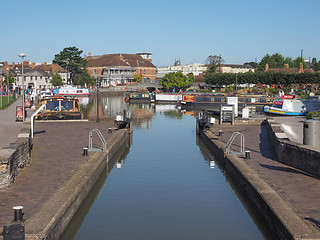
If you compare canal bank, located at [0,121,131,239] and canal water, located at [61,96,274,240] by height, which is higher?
canal bank, located at [0,121,131,239]

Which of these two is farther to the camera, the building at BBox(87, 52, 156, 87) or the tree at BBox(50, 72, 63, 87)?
the building at BBox(87, 52, 156, 87)

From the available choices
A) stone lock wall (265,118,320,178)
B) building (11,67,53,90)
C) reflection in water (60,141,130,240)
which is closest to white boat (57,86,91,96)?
building (11,67,53,90)

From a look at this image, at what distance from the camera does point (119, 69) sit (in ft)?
505

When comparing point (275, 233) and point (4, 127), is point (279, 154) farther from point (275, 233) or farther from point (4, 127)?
point (4, 127)

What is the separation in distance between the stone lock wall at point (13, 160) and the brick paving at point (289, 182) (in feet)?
28.3

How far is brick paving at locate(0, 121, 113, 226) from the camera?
41.2ft

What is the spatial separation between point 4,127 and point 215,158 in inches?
568

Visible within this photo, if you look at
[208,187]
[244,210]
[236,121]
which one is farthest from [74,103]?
[244,210]

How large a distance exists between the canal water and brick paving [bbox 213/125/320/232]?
122cm

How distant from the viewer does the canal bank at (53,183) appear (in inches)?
442

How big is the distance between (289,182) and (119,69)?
5558 inches

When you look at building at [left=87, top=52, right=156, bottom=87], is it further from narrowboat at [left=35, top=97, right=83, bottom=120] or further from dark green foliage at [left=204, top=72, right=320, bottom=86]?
narrowboat at [left=35, top=97, right=83, bottom=120]

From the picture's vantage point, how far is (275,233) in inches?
481

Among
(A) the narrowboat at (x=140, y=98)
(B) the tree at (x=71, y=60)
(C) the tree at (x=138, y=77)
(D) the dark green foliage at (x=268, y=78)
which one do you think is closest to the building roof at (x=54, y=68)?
(B) the tree at (x=71, y=60)
